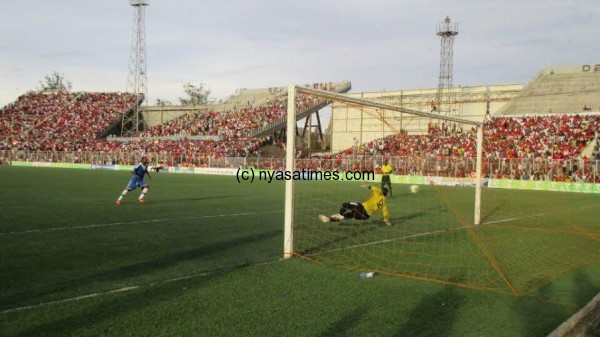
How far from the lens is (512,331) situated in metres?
5.15

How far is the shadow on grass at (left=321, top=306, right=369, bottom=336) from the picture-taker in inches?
195

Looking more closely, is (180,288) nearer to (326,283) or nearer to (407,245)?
(326,283)

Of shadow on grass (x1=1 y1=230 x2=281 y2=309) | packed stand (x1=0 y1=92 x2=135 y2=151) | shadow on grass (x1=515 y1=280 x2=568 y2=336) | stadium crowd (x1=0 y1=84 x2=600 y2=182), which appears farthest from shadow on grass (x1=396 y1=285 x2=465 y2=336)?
packed stand (x1=0 y1=92 x2=135 y2=151)

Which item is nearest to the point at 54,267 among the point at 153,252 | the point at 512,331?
the point at 153,252

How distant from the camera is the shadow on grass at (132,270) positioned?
5.74m

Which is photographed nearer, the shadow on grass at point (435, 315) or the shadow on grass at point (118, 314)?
the shadow on grass at point (118, 314)

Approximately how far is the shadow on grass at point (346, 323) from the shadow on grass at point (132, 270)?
306cm

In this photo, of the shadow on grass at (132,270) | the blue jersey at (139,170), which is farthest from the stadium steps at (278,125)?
the shadow on grass at (132,270)

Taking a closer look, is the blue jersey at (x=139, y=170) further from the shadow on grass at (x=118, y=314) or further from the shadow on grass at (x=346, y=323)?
the shadow on grass at (x=346, y=323)

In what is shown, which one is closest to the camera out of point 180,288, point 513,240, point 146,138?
point 180,288

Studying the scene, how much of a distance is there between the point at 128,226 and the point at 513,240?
8.33m

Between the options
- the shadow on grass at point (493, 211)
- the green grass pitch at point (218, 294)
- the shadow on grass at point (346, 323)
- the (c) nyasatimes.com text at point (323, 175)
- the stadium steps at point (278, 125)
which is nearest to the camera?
the shadow on grass at point (346, 323)

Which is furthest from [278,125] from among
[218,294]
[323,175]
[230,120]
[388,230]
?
[218,294]

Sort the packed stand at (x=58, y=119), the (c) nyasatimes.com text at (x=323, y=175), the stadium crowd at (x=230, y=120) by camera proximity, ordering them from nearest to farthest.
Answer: the (c) nyasatimes.com text at (x=323, y=175)
the stadium crowd at (x=230, y=120)
the packed stand at (x=58, y=119)
